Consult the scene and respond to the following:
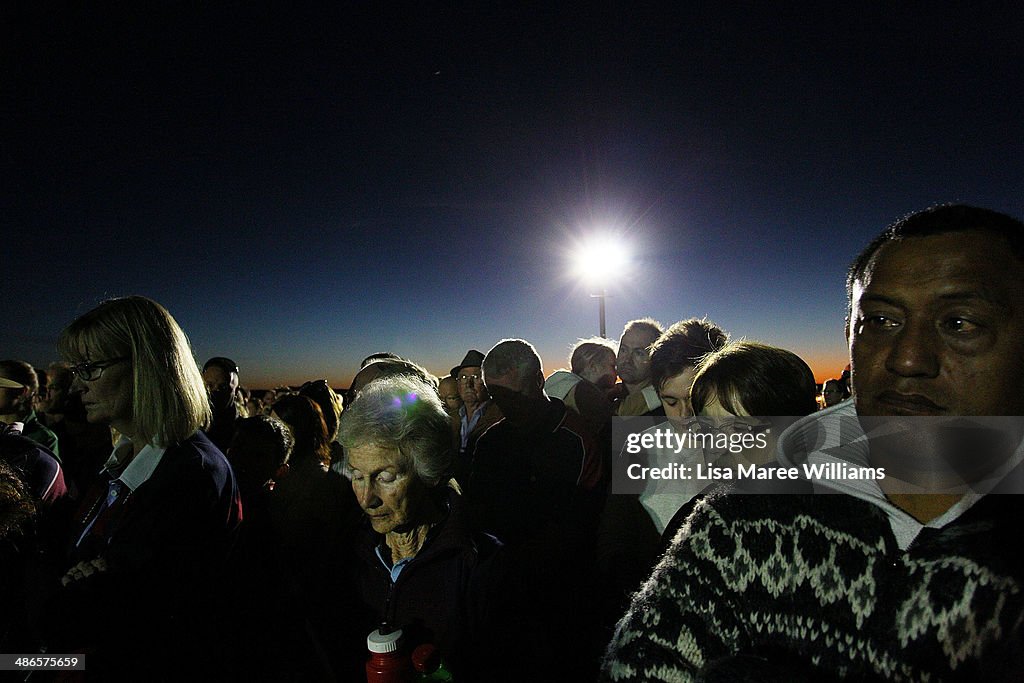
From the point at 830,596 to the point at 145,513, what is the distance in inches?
93.5

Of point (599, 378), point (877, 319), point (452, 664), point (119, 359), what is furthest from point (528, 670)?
point (599, 378)

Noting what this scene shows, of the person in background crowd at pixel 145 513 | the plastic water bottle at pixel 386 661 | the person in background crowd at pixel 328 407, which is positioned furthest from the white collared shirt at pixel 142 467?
the person in background crowd at pixel 328 407

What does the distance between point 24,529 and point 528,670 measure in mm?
2476

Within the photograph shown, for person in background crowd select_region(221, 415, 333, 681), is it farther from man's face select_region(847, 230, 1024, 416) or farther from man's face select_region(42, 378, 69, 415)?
man's face select_region(42, 378, 69, 415)

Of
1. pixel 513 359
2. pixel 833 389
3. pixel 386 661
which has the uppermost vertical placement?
pixel 513 359

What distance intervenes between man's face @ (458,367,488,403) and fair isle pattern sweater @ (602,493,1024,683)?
5.05 meters

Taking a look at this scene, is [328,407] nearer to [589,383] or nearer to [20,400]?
[589,383]

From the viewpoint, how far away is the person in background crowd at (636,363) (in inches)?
201

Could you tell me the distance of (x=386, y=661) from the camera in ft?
5.26

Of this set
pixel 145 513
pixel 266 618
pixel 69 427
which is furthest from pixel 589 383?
pixel 69 427

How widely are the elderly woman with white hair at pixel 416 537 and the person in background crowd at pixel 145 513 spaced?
2.01ft

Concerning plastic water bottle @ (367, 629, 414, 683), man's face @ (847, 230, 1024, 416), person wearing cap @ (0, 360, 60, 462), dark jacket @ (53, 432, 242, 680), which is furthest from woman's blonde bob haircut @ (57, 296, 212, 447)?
person wearing cap @ (0, 360, 60, 462)

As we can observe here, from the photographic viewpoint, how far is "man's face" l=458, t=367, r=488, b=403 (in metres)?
6.38

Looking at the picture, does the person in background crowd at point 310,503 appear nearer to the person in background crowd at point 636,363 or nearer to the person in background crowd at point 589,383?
the person in background crowd at point 589,383
